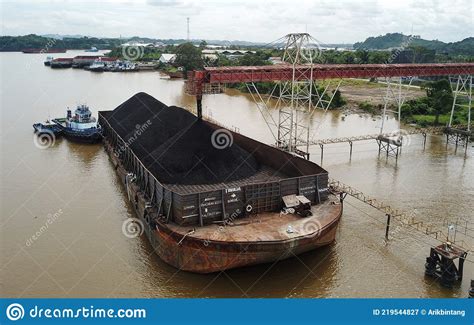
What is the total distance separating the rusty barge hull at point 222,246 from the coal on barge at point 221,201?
0.10 feet

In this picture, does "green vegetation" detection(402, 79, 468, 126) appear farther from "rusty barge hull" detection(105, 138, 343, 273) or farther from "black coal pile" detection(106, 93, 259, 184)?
"rusty barge hull" detection(105, 138, 343, 273)

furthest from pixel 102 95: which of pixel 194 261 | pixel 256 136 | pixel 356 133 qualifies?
pixel 194 261

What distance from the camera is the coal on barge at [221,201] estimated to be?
41.7 ft

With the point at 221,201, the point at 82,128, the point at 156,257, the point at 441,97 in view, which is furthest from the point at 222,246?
the point at 441,97

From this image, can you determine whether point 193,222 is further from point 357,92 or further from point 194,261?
point 357,92

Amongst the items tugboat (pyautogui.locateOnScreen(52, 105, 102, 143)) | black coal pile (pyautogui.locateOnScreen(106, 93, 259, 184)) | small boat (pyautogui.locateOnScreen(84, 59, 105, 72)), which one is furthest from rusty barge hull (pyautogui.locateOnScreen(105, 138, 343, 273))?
small boat (pyautogui.locateOnScreen(84, 59, 105, 72))

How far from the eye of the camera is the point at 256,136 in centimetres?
3195

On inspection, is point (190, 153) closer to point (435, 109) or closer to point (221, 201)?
point (221, 201)

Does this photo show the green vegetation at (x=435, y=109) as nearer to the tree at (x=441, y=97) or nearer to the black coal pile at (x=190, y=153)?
the tree at (x=441, y=97)

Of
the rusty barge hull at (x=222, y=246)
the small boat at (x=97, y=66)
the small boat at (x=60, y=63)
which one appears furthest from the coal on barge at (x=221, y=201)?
the small boat at (x=60, y=63)

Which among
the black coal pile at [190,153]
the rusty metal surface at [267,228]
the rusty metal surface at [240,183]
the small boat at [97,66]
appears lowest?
the rusty metal surface at [267,228]

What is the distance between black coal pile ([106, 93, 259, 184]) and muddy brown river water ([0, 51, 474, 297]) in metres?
2.61

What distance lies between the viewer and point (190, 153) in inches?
641

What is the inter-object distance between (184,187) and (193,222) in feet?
7.70
